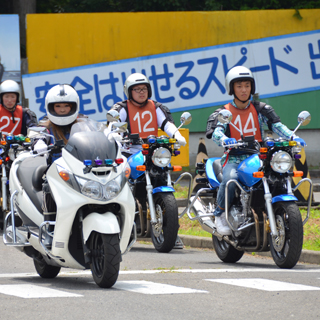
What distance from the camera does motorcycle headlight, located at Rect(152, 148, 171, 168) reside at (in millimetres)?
10227

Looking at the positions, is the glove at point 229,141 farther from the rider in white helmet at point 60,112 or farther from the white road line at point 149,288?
the white road line at point 149,288

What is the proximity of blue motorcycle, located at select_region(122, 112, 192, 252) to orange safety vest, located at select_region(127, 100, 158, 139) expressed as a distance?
46 cm

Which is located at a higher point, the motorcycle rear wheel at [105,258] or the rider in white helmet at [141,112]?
the rider in white helmet at [141,112]

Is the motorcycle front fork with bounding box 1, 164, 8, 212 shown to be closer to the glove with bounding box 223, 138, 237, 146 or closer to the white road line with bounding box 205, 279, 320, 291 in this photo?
the glove with bounding box 223, 138, 237, 146

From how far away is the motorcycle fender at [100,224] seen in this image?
6605 millimetres

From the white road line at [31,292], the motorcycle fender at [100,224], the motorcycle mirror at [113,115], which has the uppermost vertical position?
the motorcycle mirror at [113,115]

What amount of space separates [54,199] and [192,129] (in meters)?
14.4

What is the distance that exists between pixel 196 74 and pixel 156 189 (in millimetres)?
11046

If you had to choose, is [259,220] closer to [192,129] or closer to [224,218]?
[224,218]

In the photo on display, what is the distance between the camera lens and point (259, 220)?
883 centimetres

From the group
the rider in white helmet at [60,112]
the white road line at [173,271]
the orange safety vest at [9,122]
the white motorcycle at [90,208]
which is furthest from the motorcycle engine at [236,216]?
the orange safety vest at [9,122]

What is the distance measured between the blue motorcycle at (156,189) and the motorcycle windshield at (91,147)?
120 inches

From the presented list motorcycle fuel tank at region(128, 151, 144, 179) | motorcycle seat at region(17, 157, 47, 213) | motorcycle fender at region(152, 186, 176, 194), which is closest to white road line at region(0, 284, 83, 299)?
motorcycle seat at region(17, 157, 47, 213)

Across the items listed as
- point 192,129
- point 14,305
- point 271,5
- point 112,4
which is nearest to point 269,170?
point 14,305
